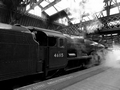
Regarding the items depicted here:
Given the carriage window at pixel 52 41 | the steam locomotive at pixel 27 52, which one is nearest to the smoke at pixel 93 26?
the steam locomotive at pixel 27 52

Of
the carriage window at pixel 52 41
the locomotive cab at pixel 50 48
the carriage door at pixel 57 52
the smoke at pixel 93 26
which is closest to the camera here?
the locomotive cab at pixel 50 48

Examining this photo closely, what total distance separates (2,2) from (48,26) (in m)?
7.58

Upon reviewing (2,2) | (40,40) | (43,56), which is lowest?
(43,56)

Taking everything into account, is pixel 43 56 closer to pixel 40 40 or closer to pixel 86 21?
pixel 40 40

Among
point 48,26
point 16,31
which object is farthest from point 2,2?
point 16,31

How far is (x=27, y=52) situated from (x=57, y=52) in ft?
5.20

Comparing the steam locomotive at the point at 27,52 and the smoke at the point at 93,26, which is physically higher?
the smoke at the point at 93,26

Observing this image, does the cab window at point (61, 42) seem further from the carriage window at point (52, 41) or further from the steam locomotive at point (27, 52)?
the carriage window at point (52, 41)

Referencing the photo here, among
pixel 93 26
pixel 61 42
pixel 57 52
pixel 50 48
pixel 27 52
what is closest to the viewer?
pixel 27 52

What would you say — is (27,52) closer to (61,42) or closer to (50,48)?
(50,48)

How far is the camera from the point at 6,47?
2949mm

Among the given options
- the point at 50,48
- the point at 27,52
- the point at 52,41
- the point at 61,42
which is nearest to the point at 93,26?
the point at 61,42

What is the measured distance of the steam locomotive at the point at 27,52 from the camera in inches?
116

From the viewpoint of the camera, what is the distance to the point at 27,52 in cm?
348
